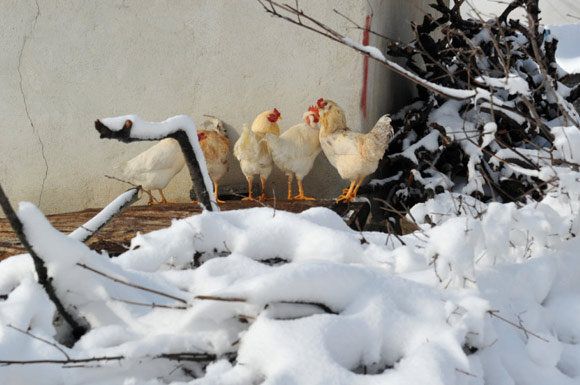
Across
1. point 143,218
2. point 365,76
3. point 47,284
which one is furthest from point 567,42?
point 47,284

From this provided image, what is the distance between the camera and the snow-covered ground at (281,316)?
1.05m

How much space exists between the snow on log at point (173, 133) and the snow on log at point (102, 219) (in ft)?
0.60

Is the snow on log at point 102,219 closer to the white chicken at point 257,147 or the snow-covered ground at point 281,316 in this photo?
the snow-covered ground at point 281,316

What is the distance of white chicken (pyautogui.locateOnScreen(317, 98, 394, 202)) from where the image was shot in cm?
382

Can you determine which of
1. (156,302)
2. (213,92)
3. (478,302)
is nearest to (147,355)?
(156,302)

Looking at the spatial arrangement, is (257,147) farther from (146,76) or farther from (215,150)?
(146,76)

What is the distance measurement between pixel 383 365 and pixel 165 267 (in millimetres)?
620

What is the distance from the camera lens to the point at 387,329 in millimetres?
1146

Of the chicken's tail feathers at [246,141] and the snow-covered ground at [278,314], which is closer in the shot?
the snow-covered ground at [278,314]

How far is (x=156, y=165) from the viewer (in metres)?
4.21

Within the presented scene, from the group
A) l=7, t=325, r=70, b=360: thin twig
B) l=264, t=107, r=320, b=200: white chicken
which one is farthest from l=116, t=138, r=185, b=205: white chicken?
l=7, t=325, r=70, b=360: thin twig

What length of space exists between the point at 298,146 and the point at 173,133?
257 cm

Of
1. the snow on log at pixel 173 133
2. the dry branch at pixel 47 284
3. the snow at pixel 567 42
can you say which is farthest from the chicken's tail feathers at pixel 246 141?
the snow at pixel 567 42

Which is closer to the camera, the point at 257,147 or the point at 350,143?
the point at 350,143
